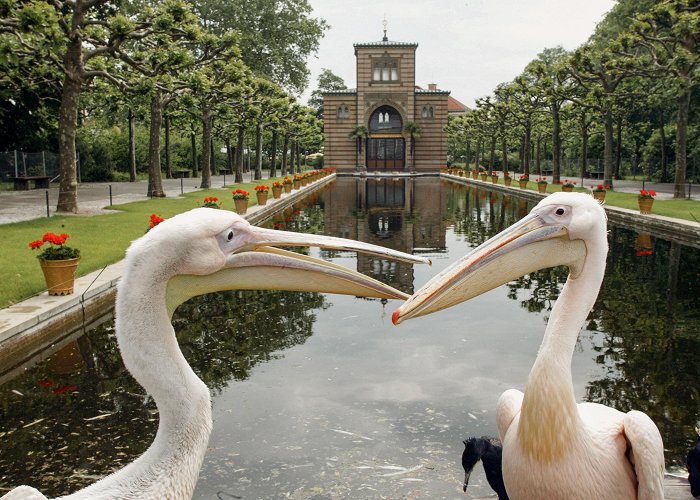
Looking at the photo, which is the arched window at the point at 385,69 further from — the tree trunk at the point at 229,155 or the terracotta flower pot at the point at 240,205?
the terracotta flower pot at the point at 240,205

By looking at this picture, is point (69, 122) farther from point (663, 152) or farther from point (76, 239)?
point (663, 152)

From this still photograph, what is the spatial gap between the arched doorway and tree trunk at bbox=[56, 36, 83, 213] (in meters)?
58.5

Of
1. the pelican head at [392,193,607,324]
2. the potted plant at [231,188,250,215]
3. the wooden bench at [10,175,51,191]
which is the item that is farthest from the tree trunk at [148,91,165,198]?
the pelican head at [392,193,607,324]

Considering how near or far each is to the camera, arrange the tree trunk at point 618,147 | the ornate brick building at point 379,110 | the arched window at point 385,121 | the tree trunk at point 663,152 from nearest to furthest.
Result: 1. the tree trunk at point 663,152
2. the tree trunk at point 618,147
3. the ornate brick building at point 379,110
4. the arched window at point 385,121

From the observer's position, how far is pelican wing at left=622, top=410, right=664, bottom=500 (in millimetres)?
2910

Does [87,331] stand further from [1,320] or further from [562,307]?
[562,307]

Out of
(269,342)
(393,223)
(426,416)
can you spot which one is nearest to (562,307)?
(426,416)

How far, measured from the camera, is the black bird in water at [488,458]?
4234mm

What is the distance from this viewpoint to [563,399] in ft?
9.86

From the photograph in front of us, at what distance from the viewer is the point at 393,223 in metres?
21.2

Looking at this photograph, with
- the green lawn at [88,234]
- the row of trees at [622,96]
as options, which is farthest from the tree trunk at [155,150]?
the row of trees at [622,96]

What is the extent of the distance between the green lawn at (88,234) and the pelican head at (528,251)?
303 inches

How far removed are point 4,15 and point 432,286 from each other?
789 inches

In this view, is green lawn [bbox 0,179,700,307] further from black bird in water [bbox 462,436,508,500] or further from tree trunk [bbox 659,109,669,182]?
tree trunk [bbox 659,109,669,182]
